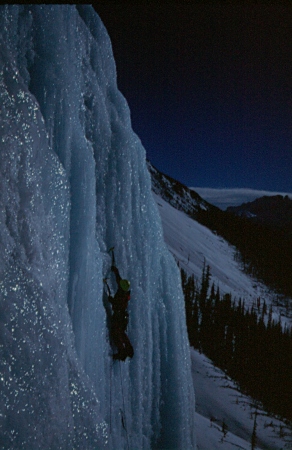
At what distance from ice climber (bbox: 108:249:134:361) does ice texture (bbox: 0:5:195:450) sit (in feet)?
0.34

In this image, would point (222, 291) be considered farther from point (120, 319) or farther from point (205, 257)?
point (120, 319)

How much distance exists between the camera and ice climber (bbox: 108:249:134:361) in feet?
10.9

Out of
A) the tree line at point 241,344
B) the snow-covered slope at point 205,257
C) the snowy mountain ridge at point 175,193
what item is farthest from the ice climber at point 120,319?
the snowy mountain ridge at point 175,193

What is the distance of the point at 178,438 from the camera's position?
4.16 metres

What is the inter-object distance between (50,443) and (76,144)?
2.34 meters

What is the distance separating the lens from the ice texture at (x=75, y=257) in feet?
5.92

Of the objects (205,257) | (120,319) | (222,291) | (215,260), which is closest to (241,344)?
(222,291)

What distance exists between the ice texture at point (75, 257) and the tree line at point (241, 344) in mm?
29628

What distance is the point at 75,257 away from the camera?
2773 mm

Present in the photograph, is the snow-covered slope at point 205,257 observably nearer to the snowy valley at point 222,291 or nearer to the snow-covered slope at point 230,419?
the snowy valley at point 222,291

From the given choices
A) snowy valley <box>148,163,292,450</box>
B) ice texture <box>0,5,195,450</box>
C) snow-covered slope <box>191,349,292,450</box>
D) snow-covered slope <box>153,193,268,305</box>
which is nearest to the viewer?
ice texture <box>0,5,195,450</box>

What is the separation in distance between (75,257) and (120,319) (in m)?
0.98

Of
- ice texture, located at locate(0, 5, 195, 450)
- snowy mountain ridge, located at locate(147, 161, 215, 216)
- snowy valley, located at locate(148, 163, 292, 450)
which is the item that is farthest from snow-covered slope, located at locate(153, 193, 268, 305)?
ice texture, located at locate(0, 5, 195, 450)

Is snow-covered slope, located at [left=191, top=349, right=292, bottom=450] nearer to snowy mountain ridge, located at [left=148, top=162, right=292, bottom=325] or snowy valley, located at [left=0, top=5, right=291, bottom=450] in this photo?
snowy valley, located at [left=0, top=5, right=291, bottom=450]
